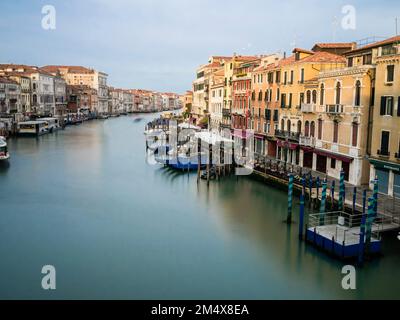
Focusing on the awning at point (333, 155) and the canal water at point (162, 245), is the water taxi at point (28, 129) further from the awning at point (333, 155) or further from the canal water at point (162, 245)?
the awning at point (333, 155)

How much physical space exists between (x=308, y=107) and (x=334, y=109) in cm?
190

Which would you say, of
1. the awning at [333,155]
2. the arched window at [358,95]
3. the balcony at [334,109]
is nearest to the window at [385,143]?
the awning at [333,155]

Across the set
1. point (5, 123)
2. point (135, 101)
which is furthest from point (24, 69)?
point (135, 101)

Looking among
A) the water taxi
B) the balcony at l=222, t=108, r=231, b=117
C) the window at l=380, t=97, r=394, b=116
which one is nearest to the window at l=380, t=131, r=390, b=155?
the window at l=380, t=97, r=394, b=116

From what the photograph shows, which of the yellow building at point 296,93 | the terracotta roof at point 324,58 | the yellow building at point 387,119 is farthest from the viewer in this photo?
the yellow building at point 296,93

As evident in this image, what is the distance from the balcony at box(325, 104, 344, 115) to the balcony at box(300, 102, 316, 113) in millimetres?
1109

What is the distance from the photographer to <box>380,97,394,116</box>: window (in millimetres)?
12477

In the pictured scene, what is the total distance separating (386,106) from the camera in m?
12.6

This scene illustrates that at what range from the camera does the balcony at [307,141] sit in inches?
653

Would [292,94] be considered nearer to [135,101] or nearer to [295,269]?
[295,269]

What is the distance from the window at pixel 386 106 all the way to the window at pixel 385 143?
56 cm

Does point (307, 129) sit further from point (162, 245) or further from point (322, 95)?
point (162, 245)

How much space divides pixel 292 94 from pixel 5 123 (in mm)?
25433

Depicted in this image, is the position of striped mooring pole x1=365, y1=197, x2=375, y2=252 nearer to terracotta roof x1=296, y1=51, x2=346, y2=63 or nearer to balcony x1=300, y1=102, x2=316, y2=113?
balcony x1=300, y1=102, x2=316, y2=113
